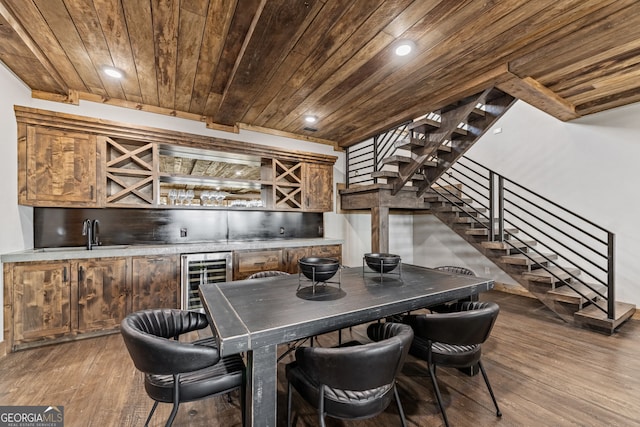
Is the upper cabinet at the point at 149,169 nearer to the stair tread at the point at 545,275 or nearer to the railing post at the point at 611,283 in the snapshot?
the stair tread at the point at 545,275

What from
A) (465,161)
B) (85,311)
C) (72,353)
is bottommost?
(72,353)

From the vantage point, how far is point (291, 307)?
1.55 metres

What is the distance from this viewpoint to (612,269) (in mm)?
3045

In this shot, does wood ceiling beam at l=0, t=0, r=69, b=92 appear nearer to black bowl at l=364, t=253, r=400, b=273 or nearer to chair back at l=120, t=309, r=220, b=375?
chair back at l=120, t=309, r=220, b=375

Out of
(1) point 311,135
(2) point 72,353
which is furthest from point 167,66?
(2) point 72,353

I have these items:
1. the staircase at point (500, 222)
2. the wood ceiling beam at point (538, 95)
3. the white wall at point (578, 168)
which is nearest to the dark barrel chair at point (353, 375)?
the wood ceiling beam at point (538, 95)

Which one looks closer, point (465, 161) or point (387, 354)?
point (387, 354)

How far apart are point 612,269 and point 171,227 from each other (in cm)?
563

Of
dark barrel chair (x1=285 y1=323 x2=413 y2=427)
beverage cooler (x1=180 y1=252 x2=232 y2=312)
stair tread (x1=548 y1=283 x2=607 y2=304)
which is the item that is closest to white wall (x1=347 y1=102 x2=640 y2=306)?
stair tread (x1=548 y1=283 x2=607 y2=304)

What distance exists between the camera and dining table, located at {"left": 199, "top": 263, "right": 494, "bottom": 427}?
48.1 inches

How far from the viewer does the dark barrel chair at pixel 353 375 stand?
45.3 inches

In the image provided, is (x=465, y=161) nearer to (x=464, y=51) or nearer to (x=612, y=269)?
(x=612, y=269)

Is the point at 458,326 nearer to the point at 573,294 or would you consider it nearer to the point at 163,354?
the point at 163,354

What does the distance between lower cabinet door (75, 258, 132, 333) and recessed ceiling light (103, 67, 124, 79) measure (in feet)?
6.59
